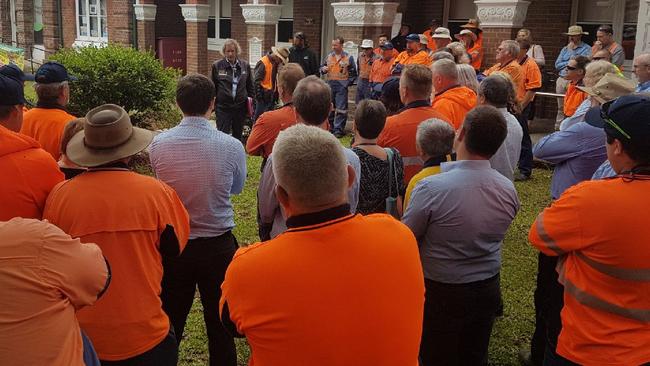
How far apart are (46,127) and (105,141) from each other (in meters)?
1.66

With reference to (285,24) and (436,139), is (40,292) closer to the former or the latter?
(436,139)

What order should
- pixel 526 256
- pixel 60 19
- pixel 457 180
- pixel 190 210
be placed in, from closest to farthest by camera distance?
pixel 457 180, pixel 190 210, pixel 526 256, pixel 60 19

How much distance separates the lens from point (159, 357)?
2.70 metres

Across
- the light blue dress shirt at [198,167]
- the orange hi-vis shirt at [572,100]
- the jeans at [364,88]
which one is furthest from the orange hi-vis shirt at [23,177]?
the jeans at [364,88]

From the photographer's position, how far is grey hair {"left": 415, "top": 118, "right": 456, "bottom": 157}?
3.69 m

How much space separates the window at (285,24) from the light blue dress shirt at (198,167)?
1438cm

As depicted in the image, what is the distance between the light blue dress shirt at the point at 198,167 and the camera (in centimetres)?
349

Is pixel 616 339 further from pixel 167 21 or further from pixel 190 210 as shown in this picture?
pixel 167 21

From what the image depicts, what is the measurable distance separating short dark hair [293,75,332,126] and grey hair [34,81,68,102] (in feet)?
5.65

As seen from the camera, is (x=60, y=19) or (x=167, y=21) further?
(x=60, y=19)

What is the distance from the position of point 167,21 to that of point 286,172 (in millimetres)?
20243

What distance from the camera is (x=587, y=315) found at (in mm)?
2480

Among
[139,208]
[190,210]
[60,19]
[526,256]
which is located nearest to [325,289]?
[139,208]

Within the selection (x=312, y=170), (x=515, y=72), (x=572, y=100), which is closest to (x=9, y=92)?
(x=312, y=170)
